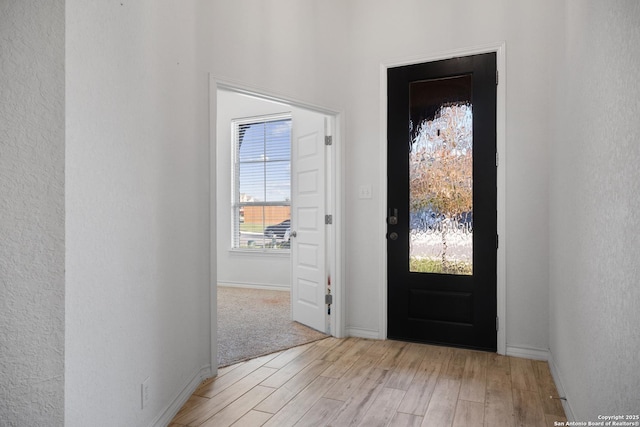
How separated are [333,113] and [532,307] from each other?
7.37 ft

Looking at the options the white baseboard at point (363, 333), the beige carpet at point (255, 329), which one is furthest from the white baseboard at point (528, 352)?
the beige carpet at point (255, 329)

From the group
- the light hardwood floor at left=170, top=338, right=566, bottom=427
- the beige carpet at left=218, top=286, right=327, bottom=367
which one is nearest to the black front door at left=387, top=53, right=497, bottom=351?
the light hardwood floor at left=170, top=338, right=566, bottom=427

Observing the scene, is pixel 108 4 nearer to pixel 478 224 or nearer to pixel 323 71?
pixel 323 71

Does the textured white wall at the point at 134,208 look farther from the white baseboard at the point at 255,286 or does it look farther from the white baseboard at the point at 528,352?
the white baseboard at the point at 255,286

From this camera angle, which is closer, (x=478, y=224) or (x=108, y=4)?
(x=108, y=4)

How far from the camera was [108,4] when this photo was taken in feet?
5.43

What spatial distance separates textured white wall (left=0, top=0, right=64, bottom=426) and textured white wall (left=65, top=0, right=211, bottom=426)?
0.04m

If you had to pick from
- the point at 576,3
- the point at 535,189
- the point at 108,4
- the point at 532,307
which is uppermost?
the point at 576,3

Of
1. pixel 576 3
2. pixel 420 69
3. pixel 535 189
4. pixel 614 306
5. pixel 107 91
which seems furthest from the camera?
pixel 420 69

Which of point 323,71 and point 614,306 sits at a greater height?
point 323,71

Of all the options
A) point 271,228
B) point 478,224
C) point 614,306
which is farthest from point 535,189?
point 271,228

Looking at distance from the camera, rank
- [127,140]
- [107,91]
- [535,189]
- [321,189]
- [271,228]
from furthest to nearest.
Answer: [271,228] < [321,189] < [535,189] < [127,140] < [107,91]

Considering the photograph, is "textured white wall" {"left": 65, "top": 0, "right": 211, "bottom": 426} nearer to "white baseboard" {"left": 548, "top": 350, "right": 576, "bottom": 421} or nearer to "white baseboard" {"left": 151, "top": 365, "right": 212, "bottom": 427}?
"white baseboard" {"left": 151, "top": 365, "right": 212, "bottom": 427}

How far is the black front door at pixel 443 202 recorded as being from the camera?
10.7 feet
